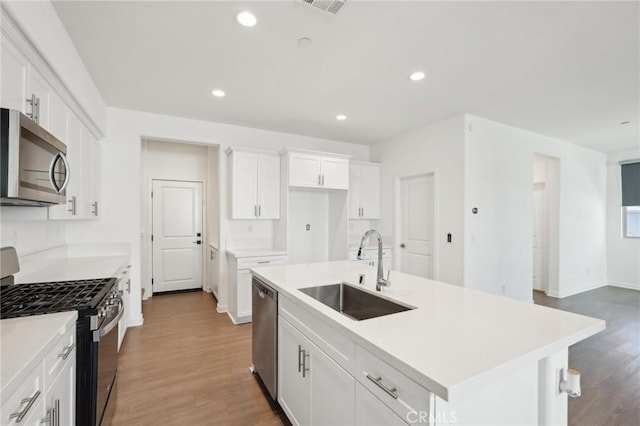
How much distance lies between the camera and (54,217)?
84.1 inches

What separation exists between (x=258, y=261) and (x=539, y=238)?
546cm

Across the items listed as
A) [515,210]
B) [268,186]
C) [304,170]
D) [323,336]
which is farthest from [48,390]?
[515,210]

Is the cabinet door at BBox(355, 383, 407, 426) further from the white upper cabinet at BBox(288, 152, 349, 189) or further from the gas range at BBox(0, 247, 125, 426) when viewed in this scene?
the white upper cabinet at BBox(288, 152, 349, 189)

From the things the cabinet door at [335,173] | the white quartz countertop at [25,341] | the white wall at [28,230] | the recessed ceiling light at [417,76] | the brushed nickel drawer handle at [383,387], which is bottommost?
the brushed nickel drawer handle at [383,387]

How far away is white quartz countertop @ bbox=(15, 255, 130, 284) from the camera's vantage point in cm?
217

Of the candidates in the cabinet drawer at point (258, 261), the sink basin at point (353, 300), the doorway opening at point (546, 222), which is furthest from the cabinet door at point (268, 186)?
the doorway opening at point (546, 222)

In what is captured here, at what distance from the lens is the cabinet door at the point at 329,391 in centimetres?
128

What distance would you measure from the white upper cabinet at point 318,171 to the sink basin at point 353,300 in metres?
2.36

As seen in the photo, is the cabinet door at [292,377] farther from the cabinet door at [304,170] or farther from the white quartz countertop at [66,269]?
the cabinet door at [304,170]

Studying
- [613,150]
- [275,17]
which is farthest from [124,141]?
[613,150]

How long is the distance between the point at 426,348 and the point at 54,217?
2.63 meters

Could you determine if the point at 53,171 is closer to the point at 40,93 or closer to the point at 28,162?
the point at 28,162

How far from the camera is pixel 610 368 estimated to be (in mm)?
2682

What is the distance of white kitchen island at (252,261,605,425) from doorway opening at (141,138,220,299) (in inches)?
148
